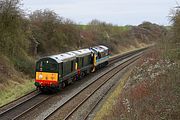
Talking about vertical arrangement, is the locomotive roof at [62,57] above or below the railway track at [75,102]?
above

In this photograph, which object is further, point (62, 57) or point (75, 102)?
point (62, 57)

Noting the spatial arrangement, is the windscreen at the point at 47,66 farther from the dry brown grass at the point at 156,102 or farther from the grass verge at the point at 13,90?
the dry brown grass at the point at 156,102

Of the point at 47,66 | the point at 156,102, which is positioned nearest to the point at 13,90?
the point at 47,66

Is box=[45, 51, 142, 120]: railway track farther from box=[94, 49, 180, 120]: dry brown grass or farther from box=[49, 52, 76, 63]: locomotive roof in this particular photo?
box=[94, 49, 180, 120]: dry brown grass

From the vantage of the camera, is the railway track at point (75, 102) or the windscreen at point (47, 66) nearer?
the railway track at point (75, 102)

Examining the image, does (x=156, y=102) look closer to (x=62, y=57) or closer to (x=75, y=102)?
(x=75, y=102)

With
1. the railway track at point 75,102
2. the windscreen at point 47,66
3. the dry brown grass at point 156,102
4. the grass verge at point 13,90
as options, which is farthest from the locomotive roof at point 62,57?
the dry brown grass at point 156,102

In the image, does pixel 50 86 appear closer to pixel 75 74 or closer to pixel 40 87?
pixel 40 87

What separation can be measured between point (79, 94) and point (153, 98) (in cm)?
1069

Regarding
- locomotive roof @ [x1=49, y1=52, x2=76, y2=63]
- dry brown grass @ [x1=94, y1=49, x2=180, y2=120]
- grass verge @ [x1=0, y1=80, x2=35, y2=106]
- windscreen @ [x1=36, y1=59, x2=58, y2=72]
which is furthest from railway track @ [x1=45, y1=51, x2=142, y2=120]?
grass verge @ [x1=0, y1=80, x2=35, y2=106]

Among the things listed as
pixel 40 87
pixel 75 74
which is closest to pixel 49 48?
pixel 75 74

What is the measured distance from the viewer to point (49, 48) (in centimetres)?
4688

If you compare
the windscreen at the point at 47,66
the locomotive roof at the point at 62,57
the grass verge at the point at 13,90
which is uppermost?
the locomotive roof at the point at 62,57

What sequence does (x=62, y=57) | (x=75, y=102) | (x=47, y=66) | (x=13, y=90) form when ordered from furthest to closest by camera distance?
(x=62, y=57) → (x=13, y=90) → (x=47, y=66) → (x=75, y=102)
